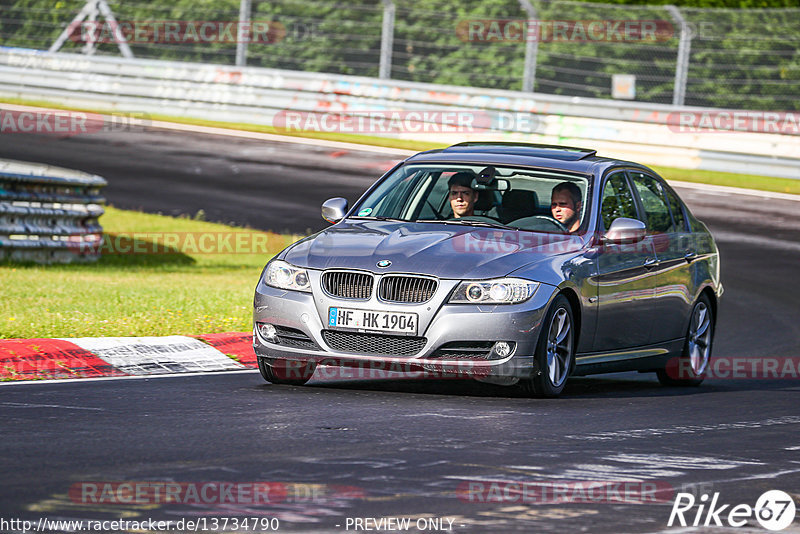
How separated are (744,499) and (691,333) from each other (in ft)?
16.2

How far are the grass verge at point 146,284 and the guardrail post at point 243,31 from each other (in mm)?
8574

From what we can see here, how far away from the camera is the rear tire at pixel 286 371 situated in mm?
9469

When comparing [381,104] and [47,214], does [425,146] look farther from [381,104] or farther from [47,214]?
[47,214]

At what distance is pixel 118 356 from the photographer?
33.7ft

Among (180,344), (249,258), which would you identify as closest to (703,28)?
(249,258)

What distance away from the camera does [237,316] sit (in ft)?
41.8

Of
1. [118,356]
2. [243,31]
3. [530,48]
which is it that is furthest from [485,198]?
[243,31]

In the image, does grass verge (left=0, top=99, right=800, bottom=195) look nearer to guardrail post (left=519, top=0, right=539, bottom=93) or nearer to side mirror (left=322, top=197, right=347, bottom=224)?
guardrail post (left=519, top=0, right=539, bottom=93)

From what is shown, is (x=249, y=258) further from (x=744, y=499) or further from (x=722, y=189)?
(x=744, y=499)

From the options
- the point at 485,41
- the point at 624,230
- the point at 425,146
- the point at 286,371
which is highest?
the point at 485,41

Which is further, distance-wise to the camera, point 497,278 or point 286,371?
point 286,371

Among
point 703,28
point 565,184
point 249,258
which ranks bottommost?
point 249,258

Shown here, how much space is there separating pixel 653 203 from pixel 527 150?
1.07m

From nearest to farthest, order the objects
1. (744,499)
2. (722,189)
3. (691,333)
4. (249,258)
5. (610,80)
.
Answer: (744,499) < (691,333) < (249,258) < (722,189) < (610,80)
